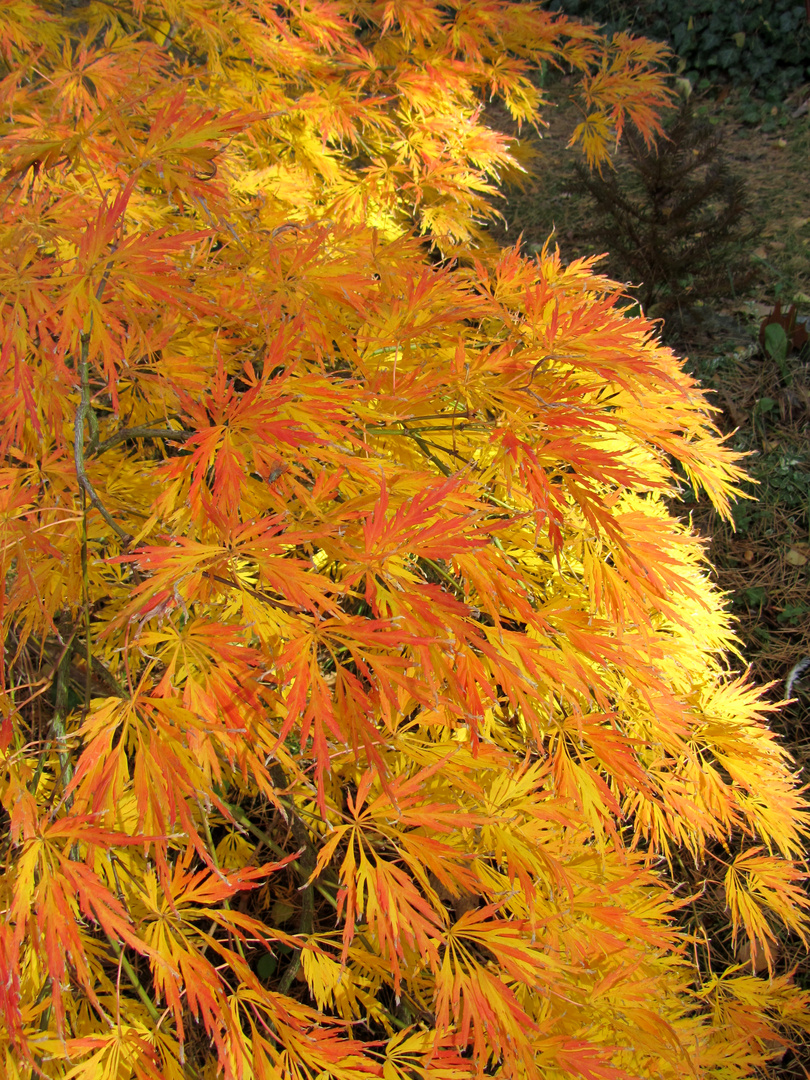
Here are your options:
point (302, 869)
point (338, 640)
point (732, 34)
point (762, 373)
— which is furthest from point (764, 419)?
point (732, 34)

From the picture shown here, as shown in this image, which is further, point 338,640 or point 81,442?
point 81,442

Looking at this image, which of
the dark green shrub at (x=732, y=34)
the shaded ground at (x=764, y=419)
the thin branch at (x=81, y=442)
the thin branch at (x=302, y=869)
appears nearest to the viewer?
the thin branch at (x=81, y=442)

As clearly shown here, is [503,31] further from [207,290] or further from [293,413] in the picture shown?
[293,413]

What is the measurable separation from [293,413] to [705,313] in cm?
276

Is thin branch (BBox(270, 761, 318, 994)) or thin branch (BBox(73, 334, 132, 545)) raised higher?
thin branch (BBox(73, 334, 132, 545))

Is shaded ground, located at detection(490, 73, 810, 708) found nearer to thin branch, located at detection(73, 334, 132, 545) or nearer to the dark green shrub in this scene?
the dark green shrub

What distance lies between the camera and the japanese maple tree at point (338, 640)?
0.79 meters

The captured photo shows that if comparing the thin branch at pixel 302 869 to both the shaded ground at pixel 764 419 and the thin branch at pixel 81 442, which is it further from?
the shaded ground at pixel 764 419

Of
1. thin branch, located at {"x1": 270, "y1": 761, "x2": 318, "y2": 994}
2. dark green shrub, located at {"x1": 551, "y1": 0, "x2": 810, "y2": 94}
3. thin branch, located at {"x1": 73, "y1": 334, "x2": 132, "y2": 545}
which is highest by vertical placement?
dark green shrub, located at {"x1": 551, "y1": 0, "x2": 810, "y2": 94}

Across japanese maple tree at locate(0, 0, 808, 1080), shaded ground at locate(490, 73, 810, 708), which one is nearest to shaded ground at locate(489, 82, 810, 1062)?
shaded ground at locate(490, 73, 810, 708)

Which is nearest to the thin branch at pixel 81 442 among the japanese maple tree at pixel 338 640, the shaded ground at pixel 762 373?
the japanese maple tree at pixel 338 640

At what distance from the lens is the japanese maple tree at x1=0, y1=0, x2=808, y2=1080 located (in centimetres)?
79

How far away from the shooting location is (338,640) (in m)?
0.78

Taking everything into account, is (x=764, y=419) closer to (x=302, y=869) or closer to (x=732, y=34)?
(x=302, y=869)
